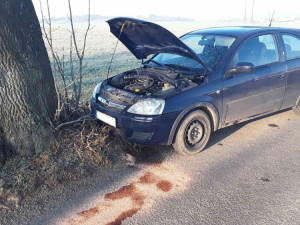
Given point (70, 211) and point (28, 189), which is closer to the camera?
point (70, 211)

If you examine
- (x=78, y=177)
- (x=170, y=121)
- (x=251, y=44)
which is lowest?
(x=78, y=177)

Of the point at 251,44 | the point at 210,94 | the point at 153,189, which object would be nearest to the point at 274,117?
the point at 251,44

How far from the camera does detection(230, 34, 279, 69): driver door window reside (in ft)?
13.8

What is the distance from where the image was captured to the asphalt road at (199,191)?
2746 millimetres

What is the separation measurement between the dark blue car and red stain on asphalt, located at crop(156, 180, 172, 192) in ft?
1.78

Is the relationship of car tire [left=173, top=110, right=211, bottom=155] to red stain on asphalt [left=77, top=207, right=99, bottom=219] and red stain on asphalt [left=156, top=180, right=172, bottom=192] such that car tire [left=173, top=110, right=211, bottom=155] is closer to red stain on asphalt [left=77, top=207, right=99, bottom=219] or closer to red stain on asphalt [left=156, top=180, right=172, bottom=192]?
red stain on asphalt [left=156, top=180, right=172, bottom=192]

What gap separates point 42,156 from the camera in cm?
342

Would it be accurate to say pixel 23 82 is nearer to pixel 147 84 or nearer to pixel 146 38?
pixel 147 84

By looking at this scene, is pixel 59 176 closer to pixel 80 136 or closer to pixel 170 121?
→ pixel 80 136

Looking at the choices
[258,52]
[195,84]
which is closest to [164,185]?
[195,84]

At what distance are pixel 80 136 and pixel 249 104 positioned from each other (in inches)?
101

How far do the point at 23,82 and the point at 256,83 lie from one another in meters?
3.26

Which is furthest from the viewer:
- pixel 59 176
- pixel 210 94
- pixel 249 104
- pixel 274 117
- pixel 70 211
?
pixel 274 117

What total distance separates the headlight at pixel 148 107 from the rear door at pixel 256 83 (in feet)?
3.47
